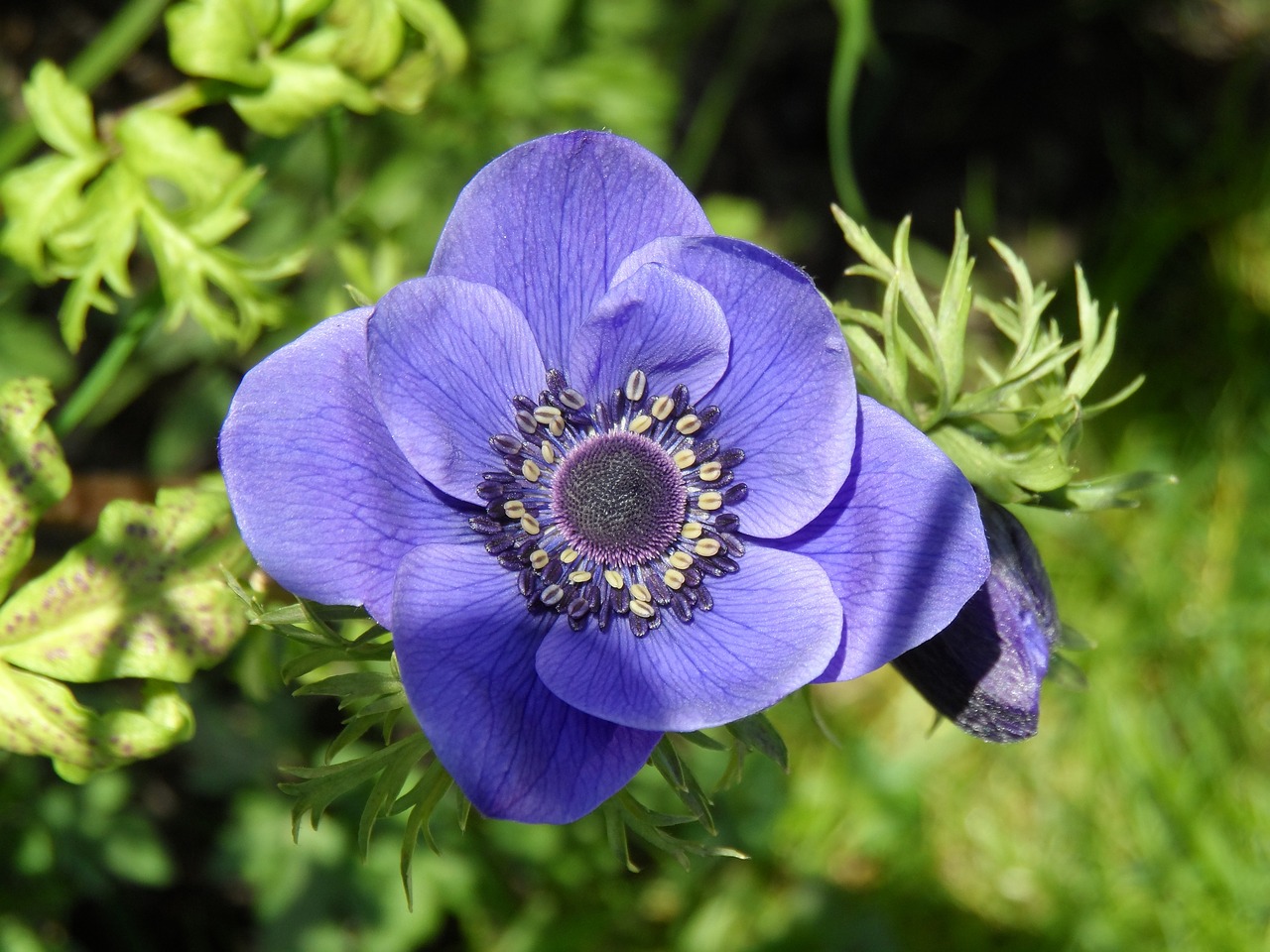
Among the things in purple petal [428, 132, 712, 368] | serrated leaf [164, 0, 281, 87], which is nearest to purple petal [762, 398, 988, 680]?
purple petal [428, 132, 712, 368]

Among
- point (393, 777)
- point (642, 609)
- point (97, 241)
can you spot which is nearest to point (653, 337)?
point (642, 609)

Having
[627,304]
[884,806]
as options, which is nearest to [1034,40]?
[884,806]

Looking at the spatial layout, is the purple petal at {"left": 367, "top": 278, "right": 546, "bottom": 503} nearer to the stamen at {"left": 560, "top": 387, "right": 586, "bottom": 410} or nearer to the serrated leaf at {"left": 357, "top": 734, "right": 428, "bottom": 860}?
the stamen at {"left": 560, "top": 387, "right": 586, "bottom": 410}

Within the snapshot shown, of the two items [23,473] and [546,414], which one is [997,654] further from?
[23,473]

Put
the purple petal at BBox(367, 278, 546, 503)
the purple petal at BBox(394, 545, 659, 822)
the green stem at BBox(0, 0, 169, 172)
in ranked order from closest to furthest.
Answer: the purple petal at BBox(394, 545, 659, 822) < the purple petal at BBox(367, 278, 546, 503) < the green stem at BBox(0, 0, 169, 172)

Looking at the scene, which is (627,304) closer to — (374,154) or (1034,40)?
(374,154)

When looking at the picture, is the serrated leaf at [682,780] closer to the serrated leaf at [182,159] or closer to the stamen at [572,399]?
the stamen at [572,399]
